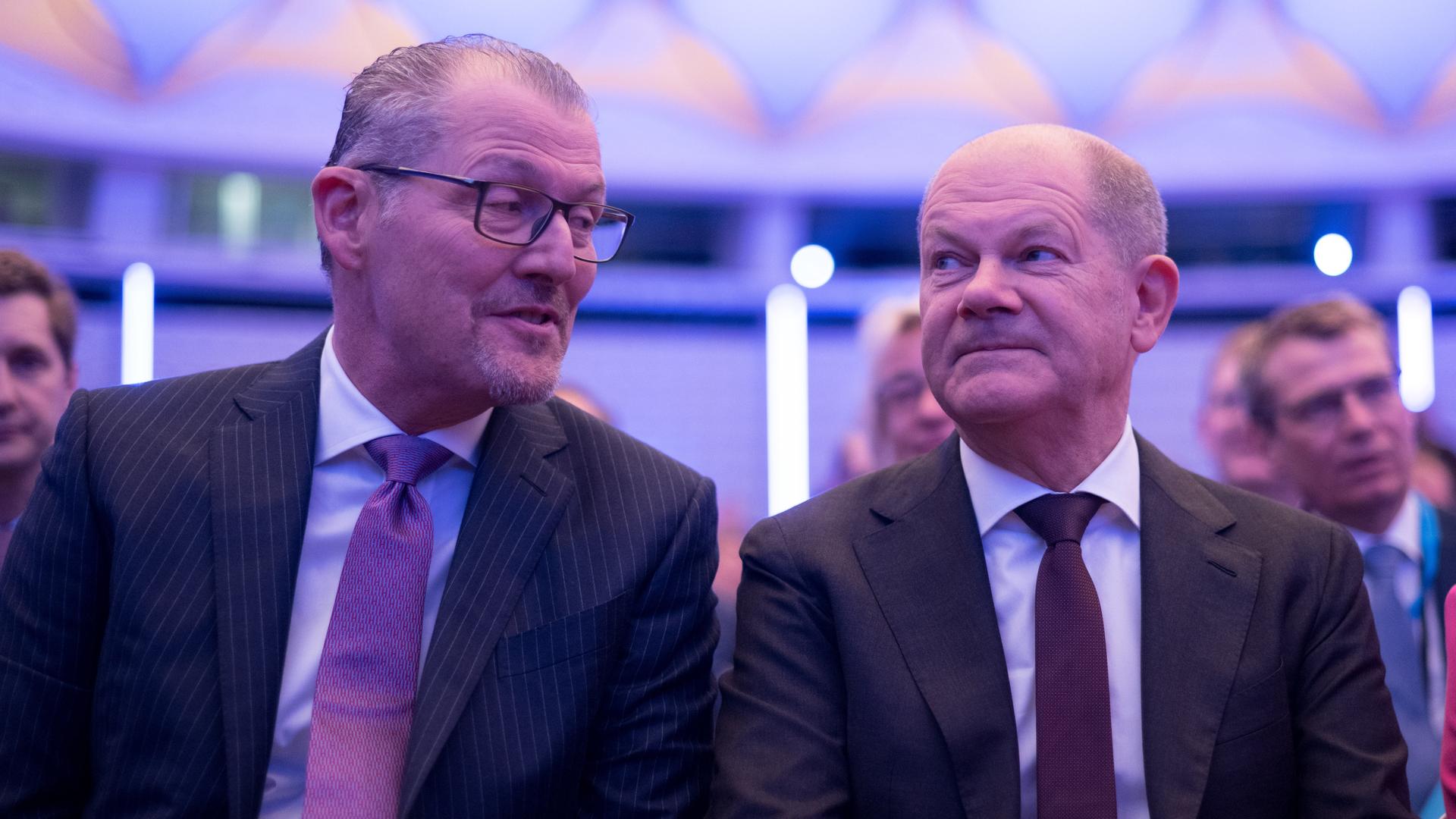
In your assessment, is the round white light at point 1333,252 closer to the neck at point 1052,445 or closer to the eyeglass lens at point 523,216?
the neck at point 1052,445

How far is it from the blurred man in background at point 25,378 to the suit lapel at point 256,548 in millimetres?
763

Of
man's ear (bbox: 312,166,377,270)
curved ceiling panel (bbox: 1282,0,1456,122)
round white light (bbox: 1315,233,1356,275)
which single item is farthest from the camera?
curved ceiling panel (bbox: 1282,0,1456,122)

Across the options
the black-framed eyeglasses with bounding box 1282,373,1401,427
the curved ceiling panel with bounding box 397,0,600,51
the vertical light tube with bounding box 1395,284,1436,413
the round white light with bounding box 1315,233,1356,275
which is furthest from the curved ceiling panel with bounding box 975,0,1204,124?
the black-framed eyeglasses with bounding box 1282,373,1401,427

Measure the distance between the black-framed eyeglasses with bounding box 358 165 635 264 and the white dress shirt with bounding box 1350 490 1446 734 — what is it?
166 cm

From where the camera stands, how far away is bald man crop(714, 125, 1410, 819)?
1507mm

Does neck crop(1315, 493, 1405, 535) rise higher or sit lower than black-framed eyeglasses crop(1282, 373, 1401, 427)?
lower

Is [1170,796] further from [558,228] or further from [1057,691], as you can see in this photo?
[558,228]

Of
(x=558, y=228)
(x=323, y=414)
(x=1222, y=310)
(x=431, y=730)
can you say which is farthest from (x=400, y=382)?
(x=1222, y=310)

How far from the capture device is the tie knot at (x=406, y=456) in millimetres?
1613

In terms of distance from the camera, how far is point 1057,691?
59.6 inches

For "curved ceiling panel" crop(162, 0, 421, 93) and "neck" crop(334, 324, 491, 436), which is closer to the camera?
"neck" crop(334, 324, 491, 436)

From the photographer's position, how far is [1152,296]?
69.6 inches

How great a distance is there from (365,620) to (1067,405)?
1.00 m

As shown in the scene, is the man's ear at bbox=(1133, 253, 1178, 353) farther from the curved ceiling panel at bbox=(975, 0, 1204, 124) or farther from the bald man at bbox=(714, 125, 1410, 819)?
the curved ceiling panel at bbox=(975, 0, 1204, 124)
